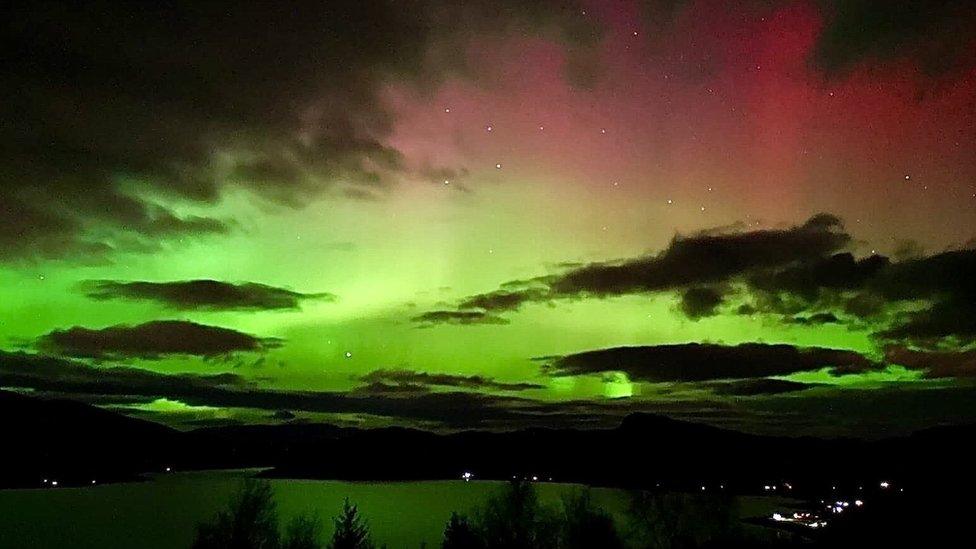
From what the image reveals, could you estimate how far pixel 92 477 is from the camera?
188125mm

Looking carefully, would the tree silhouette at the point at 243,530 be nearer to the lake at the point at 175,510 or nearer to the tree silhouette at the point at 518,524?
the tree silhouette at the point at 518,524

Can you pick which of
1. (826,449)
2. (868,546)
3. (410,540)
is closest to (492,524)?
(868,546)

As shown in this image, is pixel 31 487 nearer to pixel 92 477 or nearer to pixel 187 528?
pixel 92 477

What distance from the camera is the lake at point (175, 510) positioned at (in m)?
90.3

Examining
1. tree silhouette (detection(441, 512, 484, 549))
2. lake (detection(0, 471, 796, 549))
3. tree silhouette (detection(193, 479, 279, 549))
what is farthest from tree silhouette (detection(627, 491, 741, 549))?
lake (detection(0, 471, 796, 549))

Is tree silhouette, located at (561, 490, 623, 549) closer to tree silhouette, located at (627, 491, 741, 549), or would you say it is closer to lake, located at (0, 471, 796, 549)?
tree silhouette, located at (627, 491, 741, 549)

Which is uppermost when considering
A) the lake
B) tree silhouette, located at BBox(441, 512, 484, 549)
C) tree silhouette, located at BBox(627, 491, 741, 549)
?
tree silhouette, located at BBox(441, 512, 484, 549)

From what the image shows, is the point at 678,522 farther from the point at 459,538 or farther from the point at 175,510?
the point at 175,510

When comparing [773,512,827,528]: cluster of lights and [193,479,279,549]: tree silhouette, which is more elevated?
[193,479,279,549]: tree silhouette

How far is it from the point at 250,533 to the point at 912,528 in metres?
39.1

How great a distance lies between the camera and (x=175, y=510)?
127m

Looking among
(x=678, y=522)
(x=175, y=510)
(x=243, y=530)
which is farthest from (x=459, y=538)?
(x=175, y=510)

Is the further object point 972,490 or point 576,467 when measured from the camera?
point 576,467

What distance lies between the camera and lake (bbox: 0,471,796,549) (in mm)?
90312
